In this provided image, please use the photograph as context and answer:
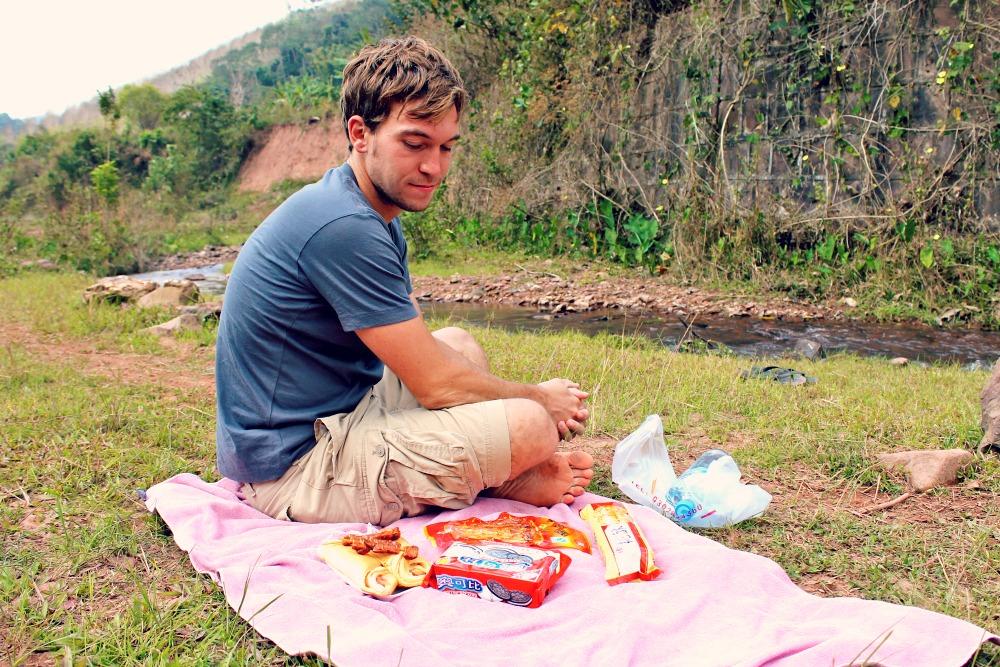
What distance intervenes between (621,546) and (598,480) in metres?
0.88

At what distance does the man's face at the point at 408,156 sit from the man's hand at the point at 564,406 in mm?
807

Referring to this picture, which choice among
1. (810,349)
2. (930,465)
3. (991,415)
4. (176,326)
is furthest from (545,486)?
(176,326)

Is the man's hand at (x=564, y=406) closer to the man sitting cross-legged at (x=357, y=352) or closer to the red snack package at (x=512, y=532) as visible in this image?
the man sitting cross-legged at (x=357, y=352)

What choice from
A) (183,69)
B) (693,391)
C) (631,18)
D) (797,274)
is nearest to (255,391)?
(693,391)

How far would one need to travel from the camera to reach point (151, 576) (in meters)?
2.34

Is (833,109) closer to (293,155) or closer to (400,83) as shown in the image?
(400,83)

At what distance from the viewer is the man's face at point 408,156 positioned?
2553 millimetres

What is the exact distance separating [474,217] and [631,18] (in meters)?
4.19

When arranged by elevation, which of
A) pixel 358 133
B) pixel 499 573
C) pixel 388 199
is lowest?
pixel 499 573

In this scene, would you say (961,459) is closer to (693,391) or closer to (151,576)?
(693,391)

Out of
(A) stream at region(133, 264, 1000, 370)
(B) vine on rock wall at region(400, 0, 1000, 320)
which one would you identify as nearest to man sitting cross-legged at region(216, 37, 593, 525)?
(A) stream at region(133, 264, 1000, 370)

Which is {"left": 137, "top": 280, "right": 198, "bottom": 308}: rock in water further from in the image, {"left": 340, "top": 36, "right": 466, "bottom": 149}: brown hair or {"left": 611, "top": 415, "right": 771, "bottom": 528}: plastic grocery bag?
{"left": 611, "top": 415, "right": 771, "bottom": 528}: plastic grocery bag

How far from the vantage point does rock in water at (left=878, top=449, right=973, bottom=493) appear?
9.82 feet

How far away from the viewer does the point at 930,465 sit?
3.03 metres
